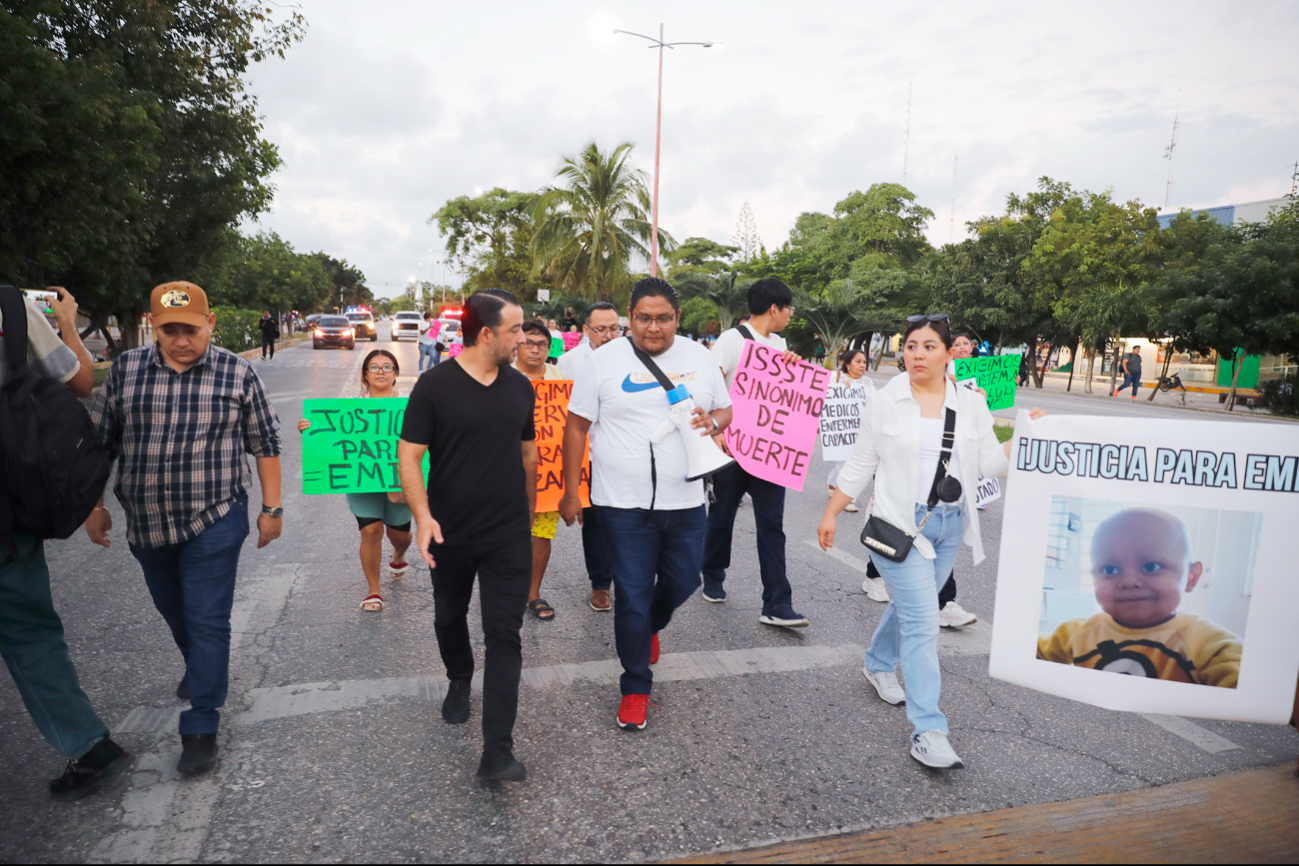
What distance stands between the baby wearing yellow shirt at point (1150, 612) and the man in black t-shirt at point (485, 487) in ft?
7.17

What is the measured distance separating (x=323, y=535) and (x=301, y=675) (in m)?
3.17

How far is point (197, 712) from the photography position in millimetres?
3248

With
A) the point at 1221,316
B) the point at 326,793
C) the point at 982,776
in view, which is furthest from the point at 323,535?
the point at 1221,316

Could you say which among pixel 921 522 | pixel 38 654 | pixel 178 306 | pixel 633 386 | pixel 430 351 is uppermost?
pixel 178 306

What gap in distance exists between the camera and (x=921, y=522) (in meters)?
3.51

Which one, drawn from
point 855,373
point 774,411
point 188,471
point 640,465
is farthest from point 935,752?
point 855,373

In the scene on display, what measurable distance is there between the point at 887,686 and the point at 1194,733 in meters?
1.30

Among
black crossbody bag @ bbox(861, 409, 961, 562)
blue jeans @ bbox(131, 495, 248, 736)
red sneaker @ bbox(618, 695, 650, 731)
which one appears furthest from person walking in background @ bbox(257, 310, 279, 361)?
black crossbody bag @ bbox(861, 409, 961, 562)

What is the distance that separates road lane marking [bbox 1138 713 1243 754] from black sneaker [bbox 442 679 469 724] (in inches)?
119

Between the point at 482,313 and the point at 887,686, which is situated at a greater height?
the point at 482,313

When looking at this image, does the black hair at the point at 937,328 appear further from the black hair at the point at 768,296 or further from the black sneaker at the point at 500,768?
the black sneaker at the point at 500,768

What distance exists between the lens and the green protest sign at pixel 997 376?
8.82m

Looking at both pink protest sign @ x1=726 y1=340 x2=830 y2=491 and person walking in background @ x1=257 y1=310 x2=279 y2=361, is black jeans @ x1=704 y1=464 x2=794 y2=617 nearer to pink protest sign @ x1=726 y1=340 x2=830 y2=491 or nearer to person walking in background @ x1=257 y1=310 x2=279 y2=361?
pink protest sign @ x1=726 y1=340 x2=830 y2=491

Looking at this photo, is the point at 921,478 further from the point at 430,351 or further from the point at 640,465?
the point at 430,351
